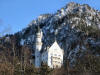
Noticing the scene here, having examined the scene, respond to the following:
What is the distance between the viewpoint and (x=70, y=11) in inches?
5133

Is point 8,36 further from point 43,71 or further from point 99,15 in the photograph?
point 43,71

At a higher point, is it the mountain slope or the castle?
the mountain slope

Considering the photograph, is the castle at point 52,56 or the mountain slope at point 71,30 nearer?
the castle at point 52,56

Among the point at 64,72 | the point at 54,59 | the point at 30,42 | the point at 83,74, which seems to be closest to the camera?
the point at 83,74

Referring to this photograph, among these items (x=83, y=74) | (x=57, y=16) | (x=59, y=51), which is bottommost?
(x=83, y=74)

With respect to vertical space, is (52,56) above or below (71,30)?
below

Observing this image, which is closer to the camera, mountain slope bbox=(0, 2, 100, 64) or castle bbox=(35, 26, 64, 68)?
castle bbox=(35, 26, 64, 68)

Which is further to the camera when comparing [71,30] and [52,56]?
[71,30]

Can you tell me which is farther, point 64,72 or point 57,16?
point 57,16

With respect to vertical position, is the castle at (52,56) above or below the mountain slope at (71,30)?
below

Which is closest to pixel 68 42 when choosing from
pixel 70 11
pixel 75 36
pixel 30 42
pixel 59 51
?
pixel 75 36

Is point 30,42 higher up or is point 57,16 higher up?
point 57,16

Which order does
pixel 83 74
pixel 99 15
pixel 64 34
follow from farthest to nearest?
pixel 99 15, pixel 64 34, pixel 83 74

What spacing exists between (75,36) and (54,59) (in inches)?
1015
